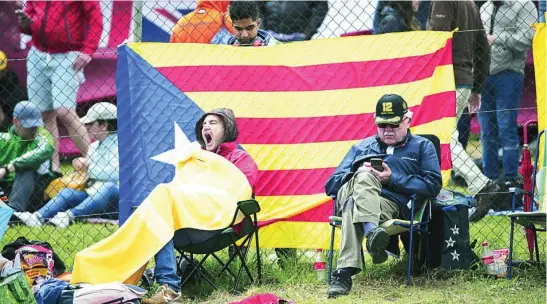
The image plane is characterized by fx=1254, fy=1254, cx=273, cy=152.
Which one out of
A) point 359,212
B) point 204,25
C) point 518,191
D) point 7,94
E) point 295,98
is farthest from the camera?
point 7,94

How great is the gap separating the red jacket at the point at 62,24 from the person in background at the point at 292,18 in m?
1.65

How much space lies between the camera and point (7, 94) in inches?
514

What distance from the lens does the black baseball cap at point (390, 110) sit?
8695 millimetres

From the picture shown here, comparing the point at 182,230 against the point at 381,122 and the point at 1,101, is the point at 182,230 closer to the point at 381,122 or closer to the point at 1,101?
the point at 381,122

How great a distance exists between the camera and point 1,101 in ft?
42.7

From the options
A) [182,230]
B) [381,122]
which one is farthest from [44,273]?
[381,122]

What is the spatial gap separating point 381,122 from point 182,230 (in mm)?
1569

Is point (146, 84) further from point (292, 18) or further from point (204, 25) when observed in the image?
point (292, 18)

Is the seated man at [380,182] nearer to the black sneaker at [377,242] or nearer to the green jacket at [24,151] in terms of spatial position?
the black sneaker at [377,242]

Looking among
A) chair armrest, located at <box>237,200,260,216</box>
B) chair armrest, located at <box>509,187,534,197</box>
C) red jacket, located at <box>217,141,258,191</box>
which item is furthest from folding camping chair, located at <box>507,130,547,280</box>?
red jacket, located at <box>217,141,258,191</box>

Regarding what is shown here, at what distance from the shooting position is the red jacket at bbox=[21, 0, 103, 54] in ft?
39.2

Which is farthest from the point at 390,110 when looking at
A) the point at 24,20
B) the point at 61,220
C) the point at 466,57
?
the point at 24,20

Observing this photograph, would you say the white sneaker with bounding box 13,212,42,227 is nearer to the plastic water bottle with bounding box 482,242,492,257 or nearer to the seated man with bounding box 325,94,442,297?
the seated man with bounding box 325,94,442,297

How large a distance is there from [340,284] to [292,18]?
4045mm
